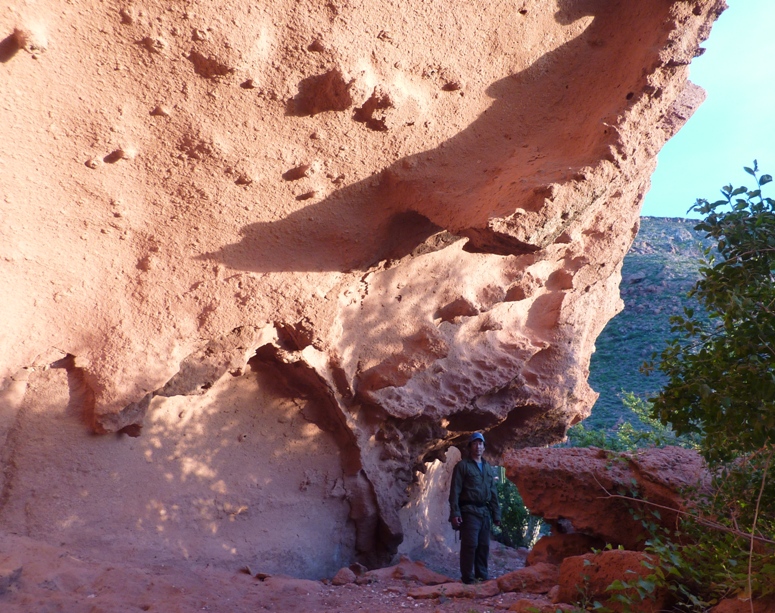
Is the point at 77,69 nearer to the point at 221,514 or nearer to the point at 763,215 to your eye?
the point at 221,514

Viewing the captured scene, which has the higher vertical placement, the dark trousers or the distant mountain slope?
the distant mountain slope

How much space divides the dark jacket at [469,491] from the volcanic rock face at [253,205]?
3.41ft

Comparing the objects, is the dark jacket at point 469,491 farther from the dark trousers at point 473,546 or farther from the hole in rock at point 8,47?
the hole in rock at point 8,47

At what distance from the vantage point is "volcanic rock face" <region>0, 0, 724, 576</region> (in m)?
3.43

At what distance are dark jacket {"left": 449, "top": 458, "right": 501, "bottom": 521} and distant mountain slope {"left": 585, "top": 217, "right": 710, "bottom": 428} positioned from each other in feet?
34.6

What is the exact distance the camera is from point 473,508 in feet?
18.1

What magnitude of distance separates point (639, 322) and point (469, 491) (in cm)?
1427

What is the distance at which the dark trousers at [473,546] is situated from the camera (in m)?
5.44

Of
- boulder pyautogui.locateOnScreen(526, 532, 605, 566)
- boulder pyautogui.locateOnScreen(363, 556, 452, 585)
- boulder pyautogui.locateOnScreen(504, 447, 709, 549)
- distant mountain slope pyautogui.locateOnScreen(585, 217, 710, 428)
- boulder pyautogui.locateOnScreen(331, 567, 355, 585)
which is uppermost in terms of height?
distant mountain slope pyautogui.locateOnScreen(585, 217, 710, 428)

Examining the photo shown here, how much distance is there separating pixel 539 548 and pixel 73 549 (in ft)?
12.7

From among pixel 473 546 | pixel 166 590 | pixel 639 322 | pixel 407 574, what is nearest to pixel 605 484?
pixel 473 546

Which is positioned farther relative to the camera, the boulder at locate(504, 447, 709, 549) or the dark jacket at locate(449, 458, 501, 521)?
the dark jacket at locate(449, 458, 501, 521)

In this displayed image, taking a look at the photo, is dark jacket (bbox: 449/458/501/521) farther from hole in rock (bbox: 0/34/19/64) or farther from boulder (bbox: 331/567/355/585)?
hole in rock (bbox: 0/34/19/64)

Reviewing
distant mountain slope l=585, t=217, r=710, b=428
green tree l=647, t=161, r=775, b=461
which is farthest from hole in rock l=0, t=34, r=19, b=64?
distant mountain slope l=585, t=217, r=710, b=428
